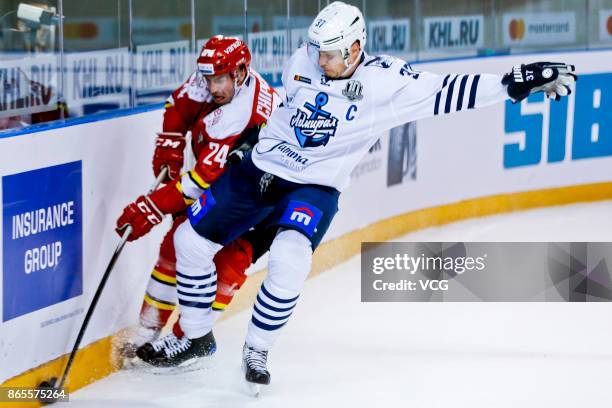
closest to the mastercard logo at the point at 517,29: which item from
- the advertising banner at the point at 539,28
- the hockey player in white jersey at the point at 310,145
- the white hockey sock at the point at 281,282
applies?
the advertising banner at the point at 539,28

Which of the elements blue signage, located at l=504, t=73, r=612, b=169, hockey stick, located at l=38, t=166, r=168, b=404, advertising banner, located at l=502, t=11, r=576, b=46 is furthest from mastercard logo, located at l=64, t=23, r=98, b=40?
advertising banner, located at l=502, t=11, r=576, b=46

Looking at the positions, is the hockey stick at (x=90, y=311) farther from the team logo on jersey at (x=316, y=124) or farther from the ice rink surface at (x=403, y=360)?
the team logo on jersey at (x=316, y=124)

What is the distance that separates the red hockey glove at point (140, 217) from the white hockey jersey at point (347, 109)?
386 mm

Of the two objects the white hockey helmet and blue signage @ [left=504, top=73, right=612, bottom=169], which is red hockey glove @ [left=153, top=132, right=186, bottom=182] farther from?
blue signage @ [left=504, top=73, right=612, bottom=169]

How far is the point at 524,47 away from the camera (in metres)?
8.50

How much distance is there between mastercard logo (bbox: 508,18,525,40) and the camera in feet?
27.8

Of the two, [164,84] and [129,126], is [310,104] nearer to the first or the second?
[129,126]

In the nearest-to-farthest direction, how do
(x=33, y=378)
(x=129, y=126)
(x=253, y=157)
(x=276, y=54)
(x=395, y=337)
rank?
(x=33, y=378) < (x=253, y=157) < (x=129, y=126) < (x=395, y=337) < (x=276, y=54)

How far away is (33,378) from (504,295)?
8.20ft

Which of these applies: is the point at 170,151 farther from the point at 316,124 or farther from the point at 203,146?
the point at 316,124

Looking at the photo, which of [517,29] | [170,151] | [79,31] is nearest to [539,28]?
[517,29]

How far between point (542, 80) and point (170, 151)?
1.31 meters

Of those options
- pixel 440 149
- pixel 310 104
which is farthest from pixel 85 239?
pixel 440 149

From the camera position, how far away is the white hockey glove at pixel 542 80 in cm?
390
